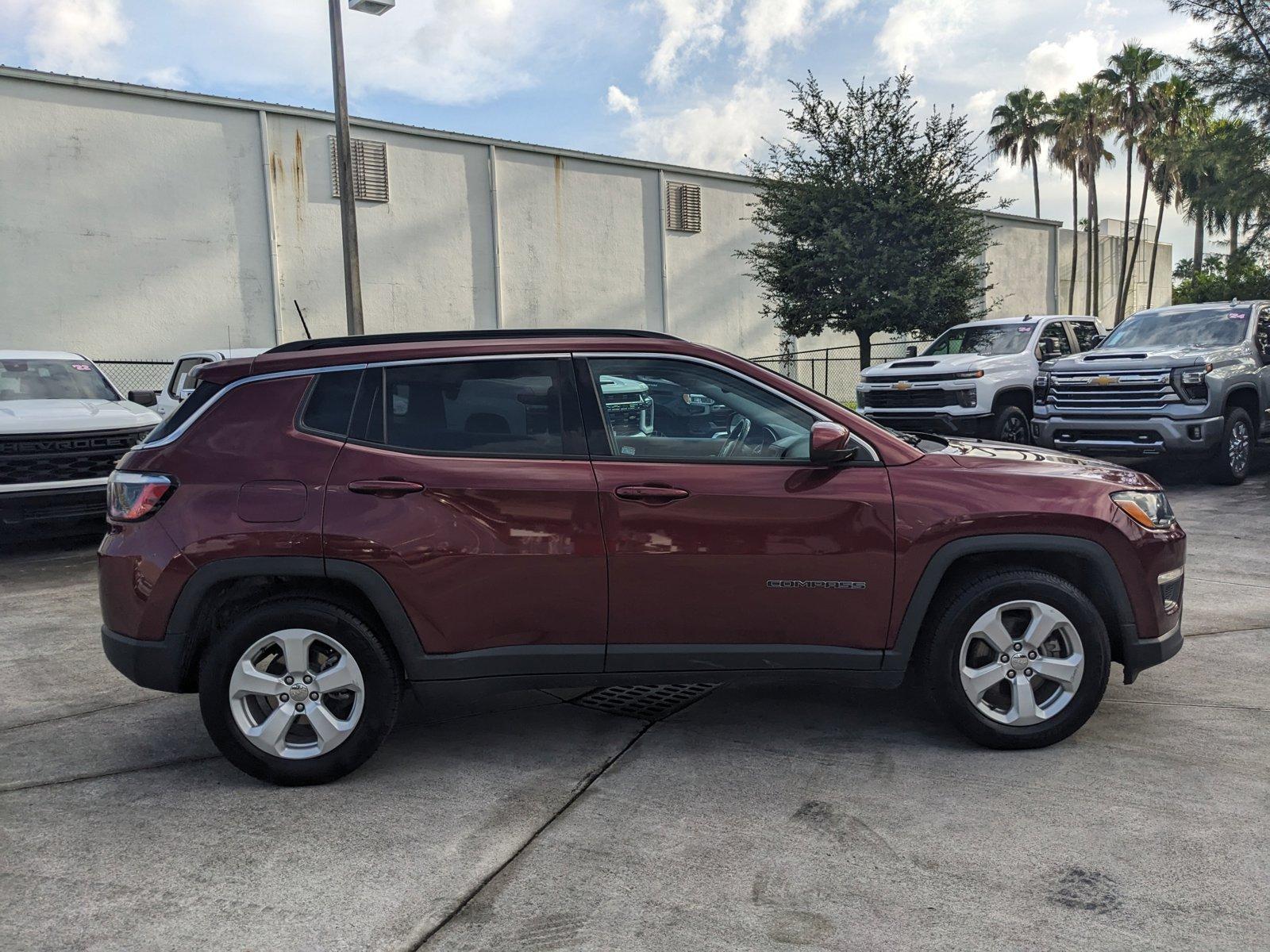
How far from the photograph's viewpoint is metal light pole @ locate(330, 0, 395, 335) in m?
13.0

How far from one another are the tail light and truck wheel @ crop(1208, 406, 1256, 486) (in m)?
11.2

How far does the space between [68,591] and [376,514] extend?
5.12m

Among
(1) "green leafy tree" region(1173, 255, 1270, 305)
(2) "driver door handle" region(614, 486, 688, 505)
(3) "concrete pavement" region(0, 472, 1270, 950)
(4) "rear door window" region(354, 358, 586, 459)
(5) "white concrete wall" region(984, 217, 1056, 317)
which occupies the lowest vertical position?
(3) "concrete pavement" region(0, 472, 1270, 950)

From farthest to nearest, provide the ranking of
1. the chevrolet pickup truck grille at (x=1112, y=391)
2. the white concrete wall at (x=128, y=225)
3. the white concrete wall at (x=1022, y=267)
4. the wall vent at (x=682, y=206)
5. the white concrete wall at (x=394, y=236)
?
the white concrete wall at (x=1022, y=267)
the wall vent at (x=682, y=206)
the white concrete wall at (x=394, y=236)
the white concrete wall at (x=128, y=225)
the chevrolet pickup truck grille at (x=1112, y=391)

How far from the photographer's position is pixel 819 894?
9.96 ft

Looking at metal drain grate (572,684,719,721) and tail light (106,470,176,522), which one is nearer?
tail light (106,470,176,522)

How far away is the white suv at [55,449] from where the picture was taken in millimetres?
8641

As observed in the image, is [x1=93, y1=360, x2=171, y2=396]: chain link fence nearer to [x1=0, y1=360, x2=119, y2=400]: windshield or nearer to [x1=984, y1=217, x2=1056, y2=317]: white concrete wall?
[x1=0, y1=360, x2=119, y2=400]: windshield

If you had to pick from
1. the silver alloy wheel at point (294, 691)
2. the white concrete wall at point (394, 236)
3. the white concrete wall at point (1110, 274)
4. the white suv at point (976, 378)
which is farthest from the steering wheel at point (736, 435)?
the white concrete wall at point (1110, 274)

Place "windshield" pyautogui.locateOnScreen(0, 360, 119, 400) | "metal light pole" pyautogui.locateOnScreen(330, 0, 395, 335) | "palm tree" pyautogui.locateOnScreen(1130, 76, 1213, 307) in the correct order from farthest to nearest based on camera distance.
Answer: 1. "palm tree" pyautogui.locateOnScreen(1130, 76, 1213, 307)
2. "metal light pole" pyautogui.locateOnScreen(330, 0, 395, 335)
3. "windshield" pyautogui.locateOnScreen(0, 360, 119, 400)

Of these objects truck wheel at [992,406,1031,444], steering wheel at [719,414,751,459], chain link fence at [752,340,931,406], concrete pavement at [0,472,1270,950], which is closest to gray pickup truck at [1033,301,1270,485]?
truck wheel at [992,406,1031,444]

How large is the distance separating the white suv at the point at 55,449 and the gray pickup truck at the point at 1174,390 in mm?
10090

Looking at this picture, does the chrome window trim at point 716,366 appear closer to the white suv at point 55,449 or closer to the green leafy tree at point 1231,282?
the white suv at point 55,449

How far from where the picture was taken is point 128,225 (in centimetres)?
1945
